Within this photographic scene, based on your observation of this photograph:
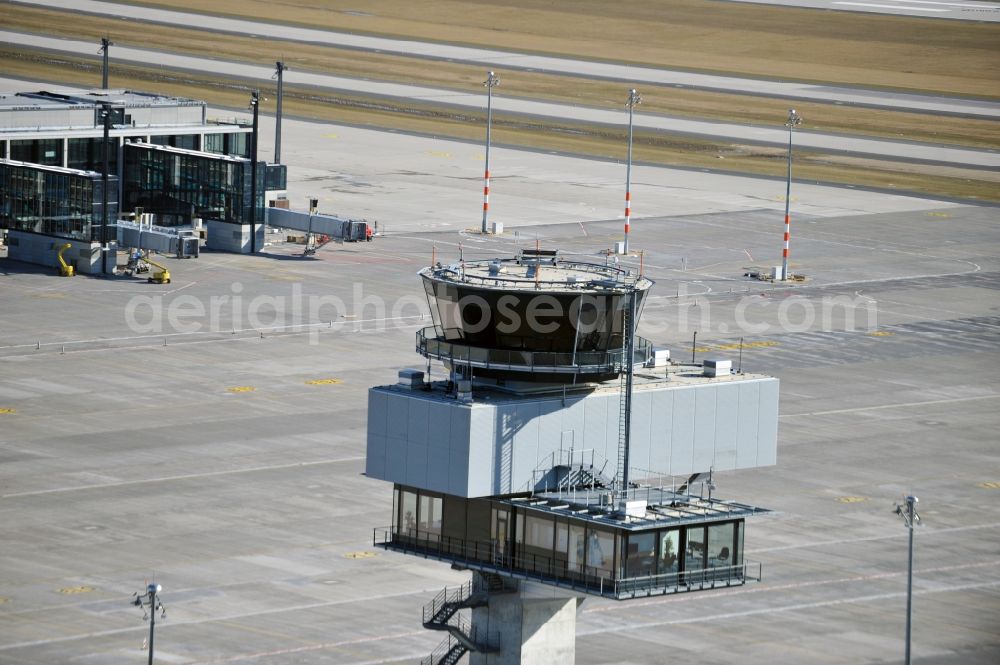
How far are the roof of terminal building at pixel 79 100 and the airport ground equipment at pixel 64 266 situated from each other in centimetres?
1855

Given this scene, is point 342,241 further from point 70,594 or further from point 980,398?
point 70,594

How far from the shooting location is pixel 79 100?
154 metres

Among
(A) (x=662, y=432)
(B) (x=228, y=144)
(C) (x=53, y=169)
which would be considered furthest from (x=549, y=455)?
(B) (x=228, y=144)

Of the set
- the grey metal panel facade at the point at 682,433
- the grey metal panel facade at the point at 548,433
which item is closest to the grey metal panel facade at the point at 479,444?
the grey metal panel facade at the point at 548,433

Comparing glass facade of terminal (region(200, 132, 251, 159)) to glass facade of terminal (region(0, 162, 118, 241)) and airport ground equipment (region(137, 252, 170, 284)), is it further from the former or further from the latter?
airport ground equipment (region(137, 252, 170, 284))

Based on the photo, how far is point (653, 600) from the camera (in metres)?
71.2

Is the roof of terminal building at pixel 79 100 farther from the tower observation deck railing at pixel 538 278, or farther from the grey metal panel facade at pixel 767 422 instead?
the grey metal panel facade at pixel 767 422

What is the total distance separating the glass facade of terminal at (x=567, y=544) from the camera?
55.4 metres

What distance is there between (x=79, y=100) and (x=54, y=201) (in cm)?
2401

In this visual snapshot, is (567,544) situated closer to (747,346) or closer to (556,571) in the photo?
(556,571)

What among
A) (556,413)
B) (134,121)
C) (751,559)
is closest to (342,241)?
(134,121)

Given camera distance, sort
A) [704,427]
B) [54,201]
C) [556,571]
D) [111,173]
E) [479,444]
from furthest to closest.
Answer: [111,173]
[54,201]
[704,427]
[556,571]
[479,444]

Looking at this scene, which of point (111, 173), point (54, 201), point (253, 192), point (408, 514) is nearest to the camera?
point (408, 514)

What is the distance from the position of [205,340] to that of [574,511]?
56.4m
